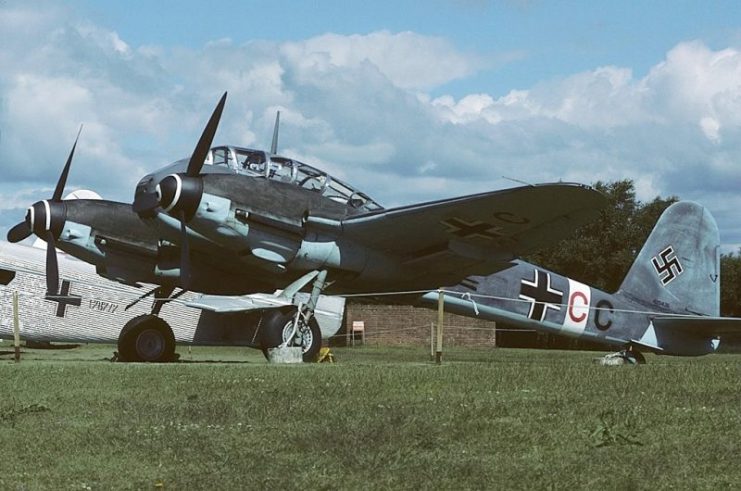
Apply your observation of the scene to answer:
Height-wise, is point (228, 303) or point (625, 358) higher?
point (228, 303)

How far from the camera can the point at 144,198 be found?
17.1 m

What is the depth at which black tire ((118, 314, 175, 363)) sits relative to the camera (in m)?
18.7

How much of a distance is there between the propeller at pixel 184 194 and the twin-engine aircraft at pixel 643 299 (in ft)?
19.6

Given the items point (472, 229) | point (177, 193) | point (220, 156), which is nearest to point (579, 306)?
point (472, 229)

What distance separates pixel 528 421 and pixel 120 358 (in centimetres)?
1162

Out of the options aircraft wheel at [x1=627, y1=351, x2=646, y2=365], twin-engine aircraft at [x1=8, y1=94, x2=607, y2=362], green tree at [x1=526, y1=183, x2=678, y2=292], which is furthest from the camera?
green tree at [x1=526, y1=183, x2=678, y2=292]

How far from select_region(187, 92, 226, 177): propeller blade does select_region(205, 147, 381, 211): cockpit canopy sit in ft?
2.19

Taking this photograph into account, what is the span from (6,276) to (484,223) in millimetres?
13272

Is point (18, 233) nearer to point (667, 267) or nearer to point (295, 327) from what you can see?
point (295, 327)

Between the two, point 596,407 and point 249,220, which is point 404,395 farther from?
point 249,220

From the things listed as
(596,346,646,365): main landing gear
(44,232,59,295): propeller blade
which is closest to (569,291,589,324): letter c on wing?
(596,346,646,365): main landing gear

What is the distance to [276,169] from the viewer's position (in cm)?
1762

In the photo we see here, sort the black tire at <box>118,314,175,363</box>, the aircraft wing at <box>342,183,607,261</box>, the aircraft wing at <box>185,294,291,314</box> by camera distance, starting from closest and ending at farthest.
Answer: the aircraft wing at <box>342,183,607,261</box> < the black tire at <box>118,314,175,363</box> < the aircraft wing at <box>185,294,291,314</box>

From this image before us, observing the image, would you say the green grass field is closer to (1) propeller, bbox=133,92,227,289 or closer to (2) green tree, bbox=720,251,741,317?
(1) propeller, bbox=133,92,227,289
